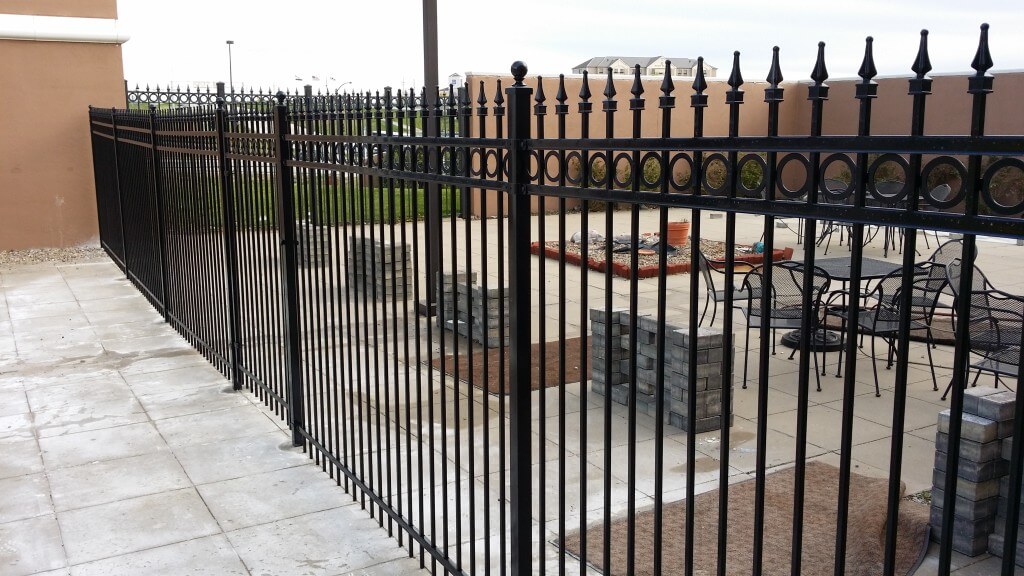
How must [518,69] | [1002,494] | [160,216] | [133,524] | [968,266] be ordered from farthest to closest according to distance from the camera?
[160,216] → [133,524] → [1002,494] → [518,69] → [968,266]

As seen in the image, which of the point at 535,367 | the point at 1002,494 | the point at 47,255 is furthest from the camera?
the point at 47,255

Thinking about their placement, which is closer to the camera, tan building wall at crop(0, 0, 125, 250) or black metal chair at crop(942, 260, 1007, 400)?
black metal chair at crop(942, 260, 1007, 400)

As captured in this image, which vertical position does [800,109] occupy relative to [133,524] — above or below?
above

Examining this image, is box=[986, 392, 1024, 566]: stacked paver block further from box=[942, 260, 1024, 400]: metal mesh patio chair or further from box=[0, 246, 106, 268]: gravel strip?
box=[0, 246, 106, 268]: gravel strip

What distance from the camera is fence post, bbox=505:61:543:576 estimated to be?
3.17 meters

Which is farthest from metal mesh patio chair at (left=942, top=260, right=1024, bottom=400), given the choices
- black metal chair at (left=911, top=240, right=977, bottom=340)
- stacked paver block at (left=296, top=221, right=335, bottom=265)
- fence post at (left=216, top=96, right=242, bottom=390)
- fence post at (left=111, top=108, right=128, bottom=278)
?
fence post at (left=111, top=108, right=128, bottom=278)

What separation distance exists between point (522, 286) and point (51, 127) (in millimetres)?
14074

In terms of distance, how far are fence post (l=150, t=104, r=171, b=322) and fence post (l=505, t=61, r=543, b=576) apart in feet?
21.6

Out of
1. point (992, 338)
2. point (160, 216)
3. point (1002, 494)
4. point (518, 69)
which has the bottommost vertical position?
point (1002, 494)

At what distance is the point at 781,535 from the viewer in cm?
446

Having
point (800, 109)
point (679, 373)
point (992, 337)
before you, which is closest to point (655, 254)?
point (992, 337)

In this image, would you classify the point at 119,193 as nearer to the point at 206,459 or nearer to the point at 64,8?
the point at 64,8

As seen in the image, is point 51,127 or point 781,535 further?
point 51,127

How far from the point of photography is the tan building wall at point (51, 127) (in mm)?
14484
